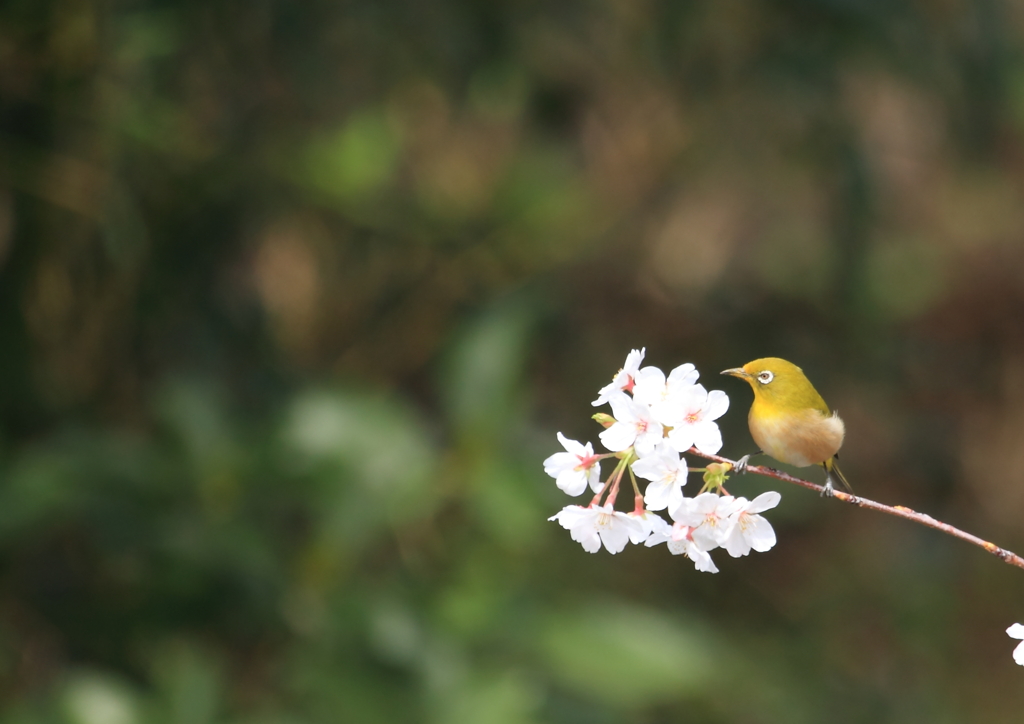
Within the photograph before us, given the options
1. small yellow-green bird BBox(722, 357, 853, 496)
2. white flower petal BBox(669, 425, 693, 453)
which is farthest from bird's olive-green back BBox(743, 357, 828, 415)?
white flower petal BBox(669, 425, 693, 453)

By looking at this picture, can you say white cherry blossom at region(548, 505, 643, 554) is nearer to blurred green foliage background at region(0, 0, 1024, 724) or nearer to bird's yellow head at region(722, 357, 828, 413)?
bird's yellow head at region(722, 357, 828, 413)

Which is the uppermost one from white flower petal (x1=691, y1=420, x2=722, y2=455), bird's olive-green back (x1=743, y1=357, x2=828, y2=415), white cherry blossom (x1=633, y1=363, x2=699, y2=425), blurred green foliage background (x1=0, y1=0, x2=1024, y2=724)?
blurred green foliage background (x1=0, y1=0, x2=1024, y2=724)

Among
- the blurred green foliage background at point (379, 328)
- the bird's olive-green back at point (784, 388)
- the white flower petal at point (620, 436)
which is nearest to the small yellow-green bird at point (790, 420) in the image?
the bird's olive-green back at point (784, 388)

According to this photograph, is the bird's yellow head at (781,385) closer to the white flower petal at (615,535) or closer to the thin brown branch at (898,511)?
the thin brown branch at (898,511)

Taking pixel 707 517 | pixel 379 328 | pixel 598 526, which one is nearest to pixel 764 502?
pixel 707 517

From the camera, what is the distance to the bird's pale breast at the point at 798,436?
3.21ft

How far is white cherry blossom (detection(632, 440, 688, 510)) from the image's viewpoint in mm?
941

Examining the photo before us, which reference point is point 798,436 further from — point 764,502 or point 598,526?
point 598,526

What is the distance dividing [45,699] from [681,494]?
7.68ft

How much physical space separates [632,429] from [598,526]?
0.38ft

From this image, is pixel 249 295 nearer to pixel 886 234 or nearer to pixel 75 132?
pixel 75 132

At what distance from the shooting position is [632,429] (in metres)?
0.97

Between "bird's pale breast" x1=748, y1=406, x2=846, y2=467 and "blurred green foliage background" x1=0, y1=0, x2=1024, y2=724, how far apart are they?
5.91 feet

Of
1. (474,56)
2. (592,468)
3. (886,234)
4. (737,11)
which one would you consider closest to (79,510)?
(474,56)
